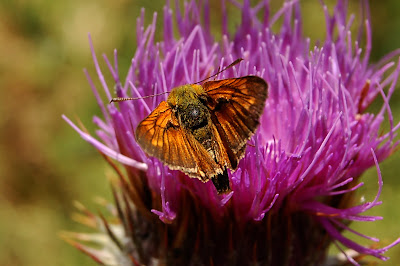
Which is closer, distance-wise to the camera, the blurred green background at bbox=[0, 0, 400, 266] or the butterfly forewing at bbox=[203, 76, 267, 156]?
the butterfly forewing at bbox=[203, 76, 267, 156]

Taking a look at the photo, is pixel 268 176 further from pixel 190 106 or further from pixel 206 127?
pixel 190 106

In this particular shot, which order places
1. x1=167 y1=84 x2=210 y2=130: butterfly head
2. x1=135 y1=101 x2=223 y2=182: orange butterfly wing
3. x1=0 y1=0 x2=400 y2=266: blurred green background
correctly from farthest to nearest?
x1=0 y1=0 x2=400 y2=266: blurred green background, x1=167 y1=84 x2=210 y2=130: butterfly head, x1=135 y1=101 x2=223 y2=182: orange butterfly wing

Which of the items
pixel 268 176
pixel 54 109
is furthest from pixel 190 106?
pixel 54 109

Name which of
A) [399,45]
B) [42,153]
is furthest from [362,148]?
[42,153]

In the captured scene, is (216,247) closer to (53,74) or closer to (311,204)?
(311,204)

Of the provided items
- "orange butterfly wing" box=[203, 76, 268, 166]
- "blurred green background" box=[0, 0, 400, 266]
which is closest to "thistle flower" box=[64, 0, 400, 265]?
"orange butterfly wing" box=[203, 76, 268, 166]

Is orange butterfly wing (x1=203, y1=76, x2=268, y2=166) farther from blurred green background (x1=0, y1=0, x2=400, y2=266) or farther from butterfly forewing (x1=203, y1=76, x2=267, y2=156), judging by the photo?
blurred green background (x1=0, y1=0, x2=400, y2=266)
